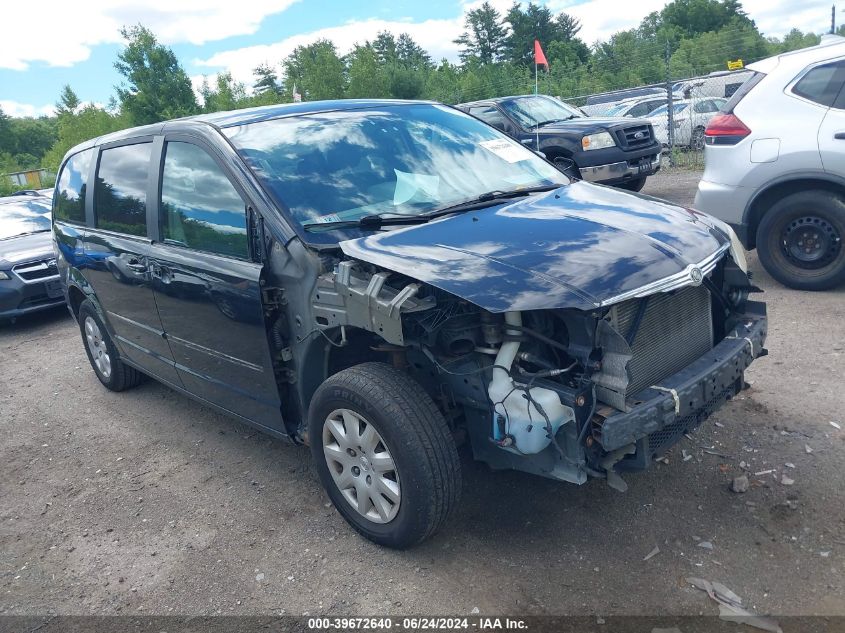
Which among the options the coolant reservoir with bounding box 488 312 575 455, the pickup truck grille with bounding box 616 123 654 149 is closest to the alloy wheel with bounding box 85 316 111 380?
the coolant reservoir with bounding box 488 312 575 455

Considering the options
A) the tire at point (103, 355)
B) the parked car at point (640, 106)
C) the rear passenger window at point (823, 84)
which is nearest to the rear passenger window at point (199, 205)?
the tire at point (103, 355)

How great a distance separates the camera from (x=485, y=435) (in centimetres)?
287

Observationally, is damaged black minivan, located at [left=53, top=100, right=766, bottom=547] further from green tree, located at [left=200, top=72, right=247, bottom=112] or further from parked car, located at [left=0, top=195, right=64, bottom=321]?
green tree, located at [left=200, top=72, right=247, bottom=112]

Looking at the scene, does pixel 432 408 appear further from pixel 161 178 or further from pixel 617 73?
pixel 617 73

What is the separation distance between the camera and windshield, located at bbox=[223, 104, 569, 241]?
11.1 ft

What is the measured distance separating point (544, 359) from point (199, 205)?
2.06 metres

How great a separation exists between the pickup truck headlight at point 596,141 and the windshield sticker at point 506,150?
235 inches

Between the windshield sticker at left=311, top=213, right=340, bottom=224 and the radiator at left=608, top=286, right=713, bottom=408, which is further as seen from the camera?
the windshield sticker at left=311, top=213, right=340, bottom=224

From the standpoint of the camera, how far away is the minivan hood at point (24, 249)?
8.15 meters

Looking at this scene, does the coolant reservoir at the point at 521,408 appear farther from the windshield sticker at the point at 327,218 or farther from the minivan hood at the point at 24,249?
the minivan hood at the point at 24,249

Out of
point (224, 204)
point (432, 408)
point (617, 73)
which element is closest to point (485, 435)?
point (432, 408)

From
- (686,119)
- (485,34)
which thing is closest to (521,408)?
(686,119)

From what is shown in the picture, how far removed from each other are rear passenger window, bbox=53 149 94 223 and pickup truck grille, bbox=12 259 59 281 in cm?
290

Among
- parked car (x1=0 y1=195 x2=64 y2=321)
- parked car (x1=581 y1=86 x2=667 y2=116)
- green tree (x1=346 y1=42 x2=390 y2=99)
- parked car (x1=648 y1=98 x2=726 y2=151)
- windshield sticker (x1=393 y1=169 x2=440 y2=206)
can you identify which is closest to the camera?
windshield sticker (x1=393 y1=169 x2=440 y2=206)
